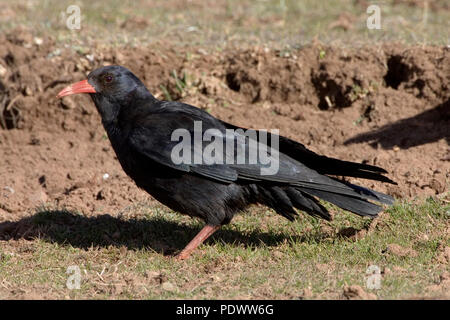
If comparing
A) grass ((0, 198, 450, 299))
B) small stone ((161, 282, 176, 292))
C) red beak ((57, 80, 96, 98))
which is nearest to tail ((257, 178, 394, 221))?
grass ((0, 198, 450, 299))

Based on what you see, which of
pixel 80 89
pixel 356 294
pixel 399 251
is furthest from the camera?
pixel 80 89

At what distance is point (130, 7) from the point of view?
11039mm

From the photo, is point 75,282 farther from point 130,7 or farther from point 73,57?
point 130,7

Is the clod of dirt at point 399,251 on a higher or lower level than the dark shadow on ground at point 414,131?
lower

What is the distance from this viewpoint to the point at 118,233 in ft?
Answer: 20.9

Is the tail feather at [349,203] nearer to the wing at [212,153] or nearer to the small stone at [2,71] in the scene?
the wing at [212,153]

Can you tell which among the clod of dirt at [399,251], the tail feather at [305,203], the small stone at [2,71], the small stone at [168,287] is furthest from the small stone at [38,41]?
the clod of dirt at [399,251]

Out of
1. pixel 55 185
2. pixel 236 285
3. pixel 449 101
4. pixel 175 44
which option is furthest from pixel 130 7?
pixel 236 285

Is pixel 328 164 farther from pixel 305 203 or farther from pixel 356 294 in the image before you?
pixel 356 294

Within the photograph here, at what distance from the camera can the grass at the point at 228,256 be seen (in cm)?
493

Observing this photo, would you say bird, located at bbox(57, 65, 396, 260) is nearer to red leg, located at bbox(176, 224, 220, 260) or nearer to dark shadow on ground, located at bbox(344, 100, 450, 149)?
red leg, located at bbox(176, 224, 220, 260)

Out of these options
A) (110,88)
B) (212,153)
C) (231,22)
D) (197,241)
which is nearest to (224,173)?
(212,153)

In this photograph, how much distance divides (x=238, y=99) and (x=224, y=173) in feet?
10.1

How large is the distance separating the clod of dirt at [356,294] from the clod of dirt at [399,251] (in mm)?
988
